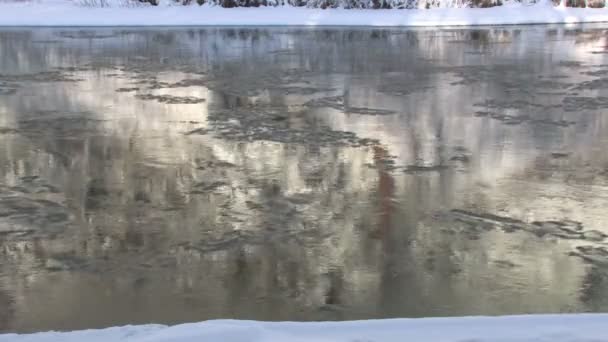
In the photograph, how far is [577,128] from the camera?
27.1 feet

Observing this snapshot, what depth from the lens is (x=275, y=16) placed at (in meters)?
22.8

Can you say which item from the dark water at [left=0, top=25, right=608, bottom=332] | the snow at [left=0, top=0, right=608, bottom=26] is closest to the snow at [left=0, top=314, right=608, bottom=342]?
the dark water at [left=0, top=25, right=608, bottom=332]

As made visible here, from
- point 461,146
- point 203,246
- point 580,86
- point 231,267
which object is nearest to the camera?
point 231,267

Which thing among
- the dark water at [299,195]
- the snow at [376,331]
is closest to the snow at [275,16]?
the dark water at [299,195]

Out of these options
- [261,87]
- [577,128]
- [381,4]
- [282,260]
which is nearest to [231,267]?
[282,260]

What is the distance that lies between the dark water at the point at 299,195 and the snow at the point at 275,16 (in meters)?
9.98

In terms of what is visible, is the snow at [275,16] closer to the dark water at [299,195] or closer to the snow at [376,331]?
the dark water at [299,195]

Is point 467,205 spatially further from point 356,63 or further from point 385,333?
point 356,63

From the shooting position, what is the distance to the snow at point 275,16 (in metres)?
21.7

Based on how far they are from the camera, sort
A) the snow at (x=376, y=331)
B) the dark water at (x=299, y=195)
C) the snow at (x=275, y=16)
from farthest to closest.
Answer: the snow at (x=275, y=16) < the dark water at (x=299, y=195) < the snow at (x=376, y=331)

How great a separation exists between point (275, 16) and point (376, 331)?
1995 cm

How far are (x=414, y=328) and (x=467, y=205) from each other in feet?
7.32

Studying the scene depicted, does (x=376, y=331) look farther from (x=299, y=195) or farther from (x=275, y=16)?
(x=275, y=16)

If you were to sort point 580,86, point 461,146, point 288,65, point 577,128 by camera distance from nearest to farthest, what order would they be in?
point 461,146, point 577,128, point 580,86, point 288,65
